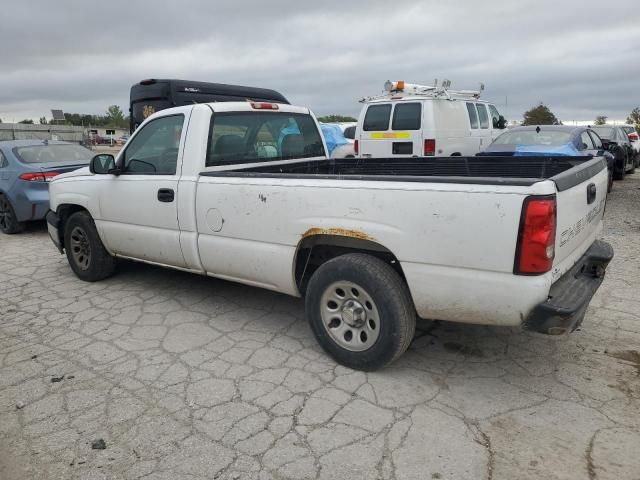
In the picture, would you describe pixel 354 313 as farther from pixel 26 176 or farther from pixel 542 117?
pixel 542 117

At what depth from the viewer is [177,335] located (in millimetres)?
4082

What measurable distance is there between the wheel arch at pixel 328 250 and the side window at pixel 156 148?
56.6 inches

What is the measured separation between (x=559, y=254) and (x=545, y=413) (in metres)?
0.93

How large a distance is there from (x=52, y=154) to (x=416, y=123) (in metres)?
6.89

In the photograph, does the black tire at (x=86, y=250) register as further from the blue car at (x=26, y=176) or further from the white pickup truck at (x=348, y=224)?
the blue car at (x=26, y=176)

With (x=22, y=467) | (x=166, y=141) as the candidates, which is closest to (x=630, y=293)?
(x=166, y=141)

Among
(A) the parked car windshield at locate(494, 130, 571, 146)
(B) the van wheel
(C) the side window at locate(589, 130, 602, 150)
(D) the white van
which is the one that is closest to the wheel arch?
(A) the parked car windshield at locate(494, 130, 571, 146)

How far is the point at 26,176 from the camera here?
7891 mm

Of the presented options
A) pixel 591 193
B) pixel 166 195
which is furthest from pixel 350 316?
pixel 166 195

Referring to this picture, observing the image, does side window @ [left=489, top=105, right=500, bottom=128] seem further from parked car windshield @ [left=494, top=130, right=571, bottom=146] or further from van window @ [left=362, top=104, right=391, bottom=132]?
van window @ [left=362, top=104, right=391, bottom=132]

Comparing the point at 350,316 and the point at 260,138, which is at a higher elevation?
the point at 260,138

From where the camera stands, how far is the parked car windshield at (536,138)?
29.8 feet

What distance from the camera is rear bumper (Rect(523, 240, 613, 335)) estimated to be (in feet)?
8.75

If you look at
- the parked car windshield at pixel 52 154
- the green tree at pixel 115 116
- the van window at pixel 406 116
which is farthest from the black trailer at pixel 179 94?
the green tree at pixel 115 116
